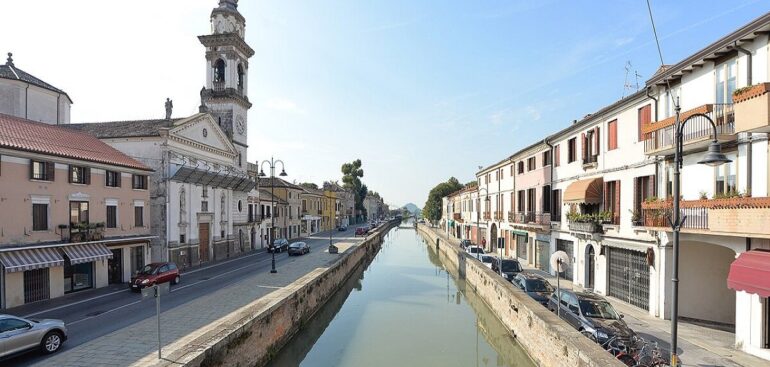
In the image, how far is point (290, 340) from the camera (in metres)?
16.9

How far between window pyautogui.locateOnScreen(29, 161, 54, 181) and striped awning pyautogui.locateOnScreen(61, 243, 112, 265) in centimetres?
348

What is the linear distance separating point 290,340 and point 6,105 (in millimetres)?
28527

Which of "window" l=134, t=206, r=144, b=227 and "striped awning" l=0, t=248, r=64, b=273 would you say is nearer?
"striped awning" l=0, t=248, r=64, b=273

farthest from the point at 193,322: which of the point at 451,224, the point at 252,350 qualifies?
the point at 451,224

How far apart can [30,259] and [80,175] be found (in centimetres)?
509

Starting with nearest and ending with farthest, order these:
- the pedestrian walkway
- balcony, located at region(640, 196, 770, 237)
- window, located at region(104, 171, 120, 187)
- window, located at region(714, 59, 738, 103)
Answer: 1. balcony, located at region(640, 196, 770, 237)
2. the pedestrian walkway
3. window, located at region(714, 59, 738, 103)
4. window, located at region(104, 171, 120, 187)

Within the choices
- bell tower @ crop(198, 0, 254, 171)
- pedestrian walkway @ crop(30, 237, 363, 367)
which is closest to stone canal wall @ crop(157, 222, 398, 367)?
pedestrian walkway @ crop(30, 237, 363, 367)

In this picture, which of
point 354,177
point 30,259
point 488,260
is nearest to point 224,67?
point 30,259

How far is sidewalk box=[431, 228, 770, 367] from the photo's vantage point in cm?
1115

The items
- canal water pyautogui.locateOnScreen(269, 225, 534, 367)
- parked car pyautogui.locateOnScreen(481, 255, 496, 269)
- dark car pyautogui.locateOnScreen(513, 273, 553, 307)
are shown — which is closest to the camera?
canal water pyautogui.locateOnScreen(269, 225, 534, 367)

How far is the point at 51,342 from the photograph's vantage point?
11.7 metres

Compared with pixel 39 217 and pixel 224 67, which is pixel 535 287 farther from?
pixel 224 67

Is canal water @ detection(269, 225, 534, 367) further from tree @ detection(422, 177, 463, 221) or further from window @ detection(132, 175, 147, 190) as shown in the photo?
tree @ detection(422, 177, 463, 221)

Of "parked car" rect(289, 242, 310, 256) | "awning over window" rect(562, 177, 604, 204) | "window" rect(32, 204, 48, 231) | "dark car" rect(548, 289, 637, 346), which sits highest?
"awning over window" rect(562, 177, 604, 204)
